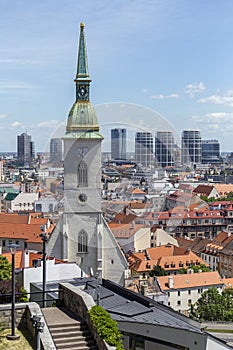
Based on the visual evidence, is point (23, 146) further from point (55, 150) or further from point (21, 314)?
point (21, 314)

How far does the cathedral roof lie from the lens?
66.0 feet

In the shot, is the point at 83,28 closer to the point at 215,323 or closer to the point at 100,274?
the point at 100,274

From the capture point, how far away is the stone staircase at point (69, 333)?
28.8 ft

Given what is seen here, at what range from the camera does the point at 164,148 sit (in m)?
16.6

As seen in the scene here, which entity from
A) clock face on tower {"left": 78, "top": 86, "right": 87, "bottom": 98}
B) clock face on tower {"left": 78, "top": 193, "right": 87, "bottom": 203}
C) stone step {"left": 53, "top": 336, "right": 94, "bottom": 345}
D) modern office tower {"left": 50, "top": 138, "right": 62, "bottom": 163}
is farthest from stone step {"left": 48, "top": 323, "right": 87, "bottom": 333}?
clock face on tower {"left": 78, "top": 86, "right": 87, "bottom": 98}

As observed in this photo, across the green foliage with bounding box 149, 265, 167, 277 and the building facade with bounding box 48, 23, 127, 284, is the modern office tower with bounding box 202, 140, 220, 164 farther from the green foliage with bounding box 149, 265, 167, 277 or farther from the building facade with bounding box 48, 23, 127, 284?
the building facade with bounding box 48, 23, 127, 284

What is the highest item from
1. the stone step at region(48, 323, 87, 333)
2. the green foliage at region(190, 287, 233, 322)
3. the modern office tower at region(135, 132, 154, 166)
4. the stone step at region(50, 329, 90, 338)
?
the modern office tower at region(135, 132, 154, 166)

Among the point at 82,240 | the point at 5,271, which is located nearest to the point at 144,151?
the point at 5,271

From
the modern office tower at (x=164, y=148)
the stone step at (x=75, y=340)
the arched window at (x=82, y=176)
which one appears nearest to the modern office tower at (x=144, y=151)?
the modern office tower at (x=164, y=148)

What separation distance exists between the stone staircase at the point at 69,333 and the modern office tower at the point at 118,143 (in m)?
7.18

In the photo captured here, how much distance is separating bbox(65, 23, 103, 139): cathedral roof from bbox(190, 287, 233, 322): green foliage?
33.0 feet

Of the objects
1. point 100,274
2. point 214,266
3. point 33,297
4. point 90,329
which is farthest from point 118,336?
point 214,266

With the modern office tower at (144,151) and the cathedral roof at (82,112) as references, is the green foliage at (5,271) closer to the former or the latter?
the modern office tower at (144,151)

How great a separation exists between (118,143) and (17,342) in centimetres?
848
